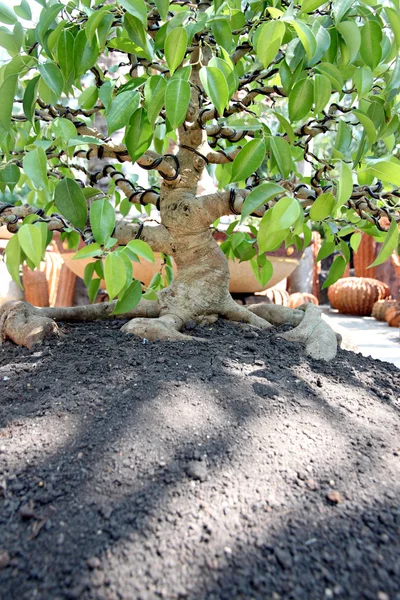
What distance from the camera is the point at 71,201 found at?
2.02 ft

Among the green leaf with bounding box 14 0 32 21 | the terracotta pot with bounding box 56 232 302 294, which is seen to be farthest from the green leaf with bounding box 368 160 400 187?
the terracotta pot with bounding box 56 232 302 294

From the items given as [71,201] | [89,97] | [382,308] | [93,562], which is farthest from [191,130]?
[382,308]

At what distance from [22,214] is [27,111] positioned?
297 mm

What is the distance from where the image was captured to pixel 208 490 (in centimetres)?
45

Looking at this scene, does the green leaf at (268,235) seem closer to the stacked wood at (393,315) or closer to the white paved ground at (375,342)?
the white paved ground at (375,342)

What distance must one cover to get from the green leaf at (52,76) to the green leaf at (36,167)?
103 millimetres

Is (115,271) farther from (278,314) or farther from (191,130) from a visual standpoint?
(278,314)

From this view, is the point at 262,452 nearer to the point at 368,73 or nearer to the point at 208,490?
the point at 208,490

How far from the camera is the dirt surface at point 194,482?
36 centimetres

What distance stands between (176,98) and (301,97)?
0.21 metres

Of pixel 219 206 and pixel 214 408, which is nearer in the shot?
pixel 214 408

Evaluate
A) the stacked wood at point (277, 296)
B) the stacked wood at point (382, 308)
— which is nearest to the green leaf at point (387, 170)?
the stacked wood at point (277, 296)

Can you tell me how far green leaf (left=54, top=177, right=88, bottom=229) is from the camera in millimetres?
611

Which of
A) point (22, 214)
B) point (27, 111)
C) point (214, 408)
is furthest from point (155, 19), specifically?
point (214, 408)
